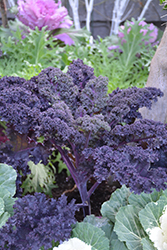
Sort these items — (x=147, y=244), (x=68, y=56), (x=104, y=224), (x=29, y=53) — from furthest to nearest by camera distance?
(x=68, y=56) < (x=29, y=53) < (x=104, y=224) < (x=147, y=244)

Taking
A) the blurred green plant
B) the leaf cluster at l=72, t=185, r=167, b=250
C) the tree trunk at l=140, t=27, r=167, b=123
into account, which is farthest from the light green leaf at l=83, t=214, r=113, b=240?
the blurred green plant

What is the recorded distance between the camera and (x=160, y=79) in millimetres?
1131

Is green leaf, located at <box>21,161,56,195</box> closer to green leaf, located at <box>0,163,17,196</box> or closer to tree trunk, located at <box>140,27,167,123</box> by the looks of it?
green leaf, located at <box>0,163,17,196</box>

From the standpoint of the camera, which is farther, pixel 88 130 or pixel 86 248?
pixel 88 130

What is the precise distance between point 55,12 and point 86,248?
1.94 m

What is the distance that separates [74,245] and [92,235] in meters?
0.06

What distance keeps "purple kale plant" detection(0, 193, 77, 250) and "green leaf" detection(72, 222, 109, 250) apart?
0.14ft

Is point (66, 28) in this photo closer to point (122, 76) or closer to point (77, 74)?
point (122, 76)

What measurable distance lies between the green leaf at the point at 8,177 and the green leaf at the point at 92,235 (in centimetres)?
26

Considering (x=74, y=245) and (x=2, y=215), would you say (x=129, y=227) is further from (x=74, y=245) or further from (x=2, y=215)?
(x=2, y=215)

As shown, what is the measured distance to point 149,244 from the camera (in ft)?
2.12

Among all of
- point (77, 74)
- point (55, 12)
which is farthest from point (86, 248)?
point (55, 12)

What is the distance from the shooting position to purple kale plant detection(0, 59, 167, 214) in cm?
76

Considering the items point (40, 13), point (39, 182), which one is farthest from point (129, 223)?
point (40, 13)
